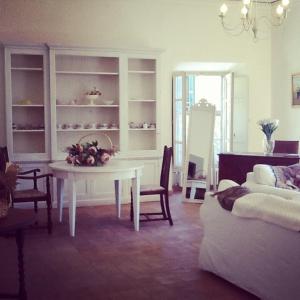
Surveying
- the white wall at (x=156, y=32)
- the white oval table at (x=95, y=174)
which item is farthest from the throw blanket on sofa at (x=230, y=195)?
the white wall at (x=156, y=32)

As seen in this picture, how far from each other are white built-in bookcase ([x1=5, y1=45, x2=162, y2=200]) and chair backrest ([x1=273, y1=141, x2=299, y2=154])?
181 centimetres

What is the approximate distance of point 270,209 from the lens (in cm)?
330

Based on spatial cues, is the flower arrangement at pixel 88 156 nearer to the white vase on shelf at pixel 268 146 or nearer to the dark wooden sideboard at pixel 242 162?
the dark wooden sideboard at pixel 242 162

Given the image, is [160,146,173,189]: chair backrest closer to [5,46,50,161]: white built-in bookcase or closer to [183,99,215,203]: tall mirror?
[183,99,215,203]: tall mirror

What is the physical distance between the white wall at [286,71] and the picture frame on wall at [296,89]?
82mm

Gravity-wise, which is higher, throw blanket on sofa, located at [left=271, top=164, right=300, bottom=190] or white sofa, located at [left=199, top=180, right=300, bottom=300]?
throw blanket on sofa, located at [left=271, top=164, right=300, bottom=190]

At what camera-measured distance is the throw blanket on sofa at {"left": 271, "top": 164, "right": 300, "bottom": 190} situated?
4.96 meters

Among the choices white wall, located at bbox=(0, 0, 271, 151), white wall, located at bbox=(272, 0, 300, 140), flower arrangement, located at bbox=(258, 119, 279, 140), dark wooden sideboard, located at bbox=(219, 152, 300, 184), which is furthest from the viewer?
white wall, located at bbox=(272, 0, 300, 140)

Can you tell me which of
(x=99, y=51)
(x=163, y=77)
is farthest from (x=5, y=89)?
(x=163, y=77)

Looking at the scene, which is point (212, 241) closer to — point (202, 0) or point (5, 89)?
point (5, 89)

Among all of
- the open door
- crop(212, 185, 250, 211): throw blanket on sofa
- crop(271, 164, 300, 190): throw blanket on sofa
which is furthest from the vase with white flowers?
crop(212, 185, 250, 211): throw blanket on sofa

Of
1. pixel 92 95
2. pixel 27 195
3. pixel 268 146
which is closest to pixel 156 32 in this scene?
pixel 92 95

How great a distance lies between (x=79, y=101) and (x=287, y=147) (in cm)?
327

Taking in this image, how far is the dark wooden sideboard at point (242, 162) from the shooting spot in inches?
245
